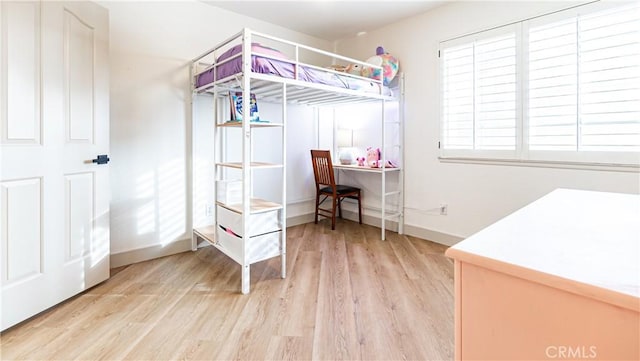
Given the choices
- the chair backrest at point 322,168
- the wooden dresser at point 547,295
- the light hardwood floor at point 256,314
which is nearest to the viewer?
the wooden dresser at point 547,295

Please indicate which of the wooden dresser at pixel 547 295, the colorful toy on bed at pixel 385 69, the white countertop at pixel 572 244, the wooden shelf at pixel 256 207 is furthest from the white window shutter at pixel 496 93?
the wooden dresser at pixel 547 295

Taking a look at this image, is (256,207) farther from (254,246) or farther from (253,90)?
(253,90)

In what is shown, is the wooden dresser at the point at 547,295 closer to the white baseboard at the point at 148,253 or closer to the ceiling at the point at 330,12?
the white baseboard at the point at 148,253

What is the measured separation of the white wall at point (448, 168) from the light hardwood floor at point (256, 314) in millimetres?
637

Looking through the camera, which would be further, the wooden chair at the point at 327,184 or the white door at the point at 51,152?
the wooden chair at the point at 327,184

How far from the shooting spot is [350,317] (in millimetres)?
1914

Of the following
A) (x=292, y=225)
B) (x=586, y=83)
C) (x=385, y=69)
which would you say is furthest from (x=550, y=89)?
(x=292, y=225)

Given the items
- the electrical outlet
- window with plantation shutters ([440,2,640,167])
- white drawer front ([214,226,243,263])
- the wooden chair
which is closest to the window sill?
window with plantation shutters ([440,2,640,167])

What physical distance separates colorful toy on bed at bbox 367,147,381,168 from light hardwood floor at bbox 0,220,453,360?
1.25 m

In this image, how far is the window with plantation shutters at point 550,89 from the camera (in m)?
2.24

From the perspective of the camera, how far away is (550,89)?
257cm

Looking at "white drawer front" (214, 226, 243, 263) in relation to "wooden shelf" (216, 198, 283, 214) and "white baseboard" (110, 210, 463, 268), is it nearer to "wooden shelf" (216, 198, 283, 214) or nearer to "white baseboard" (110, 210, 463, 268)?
"wooden shelf" (216, 198, 283, 214)

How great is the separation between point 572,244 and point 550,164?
230 centimetres

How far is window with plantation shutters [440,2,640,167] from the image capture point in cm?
224
